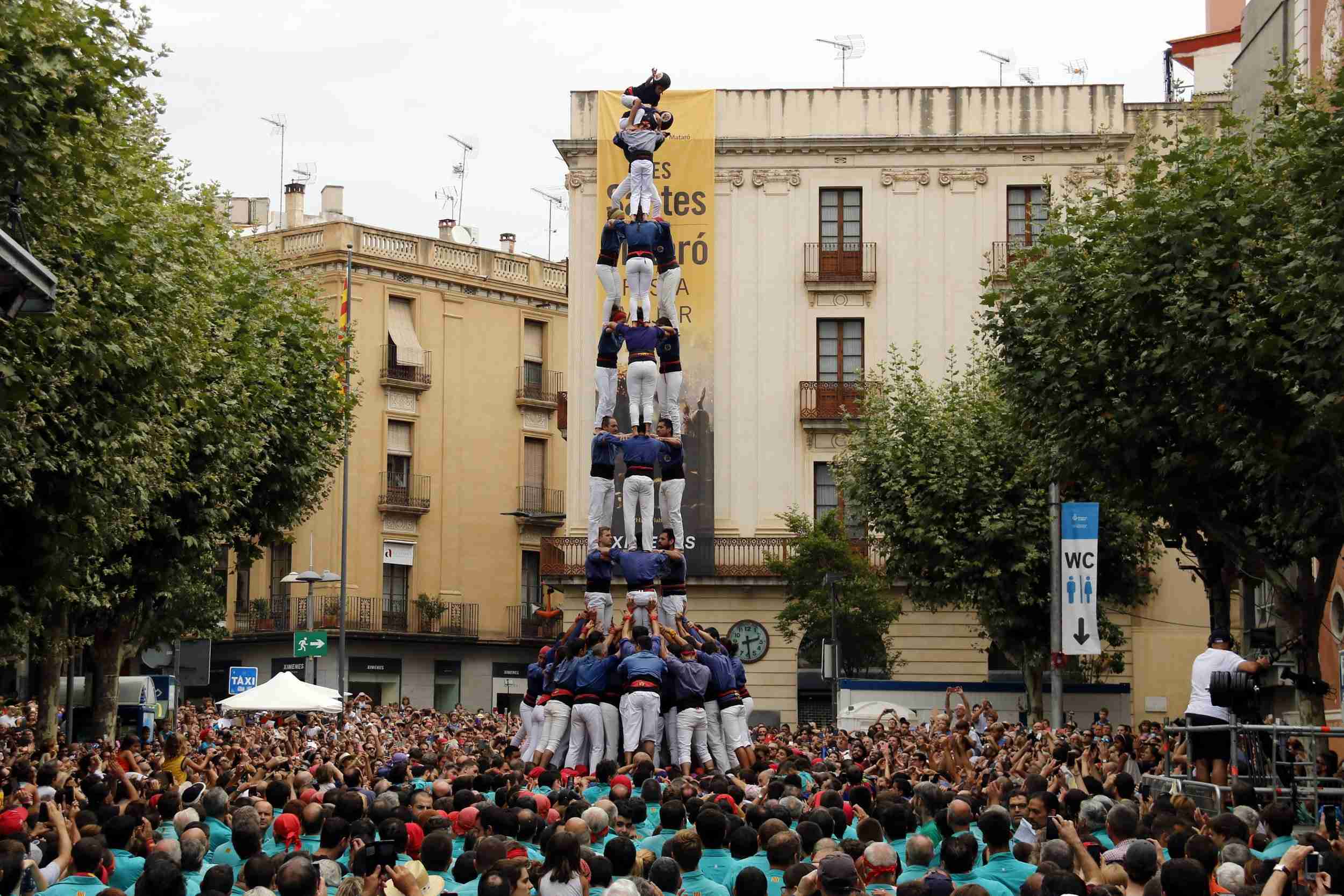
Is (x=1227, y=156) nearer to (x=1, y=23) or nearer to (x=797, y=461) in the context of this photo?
(x=1, y=23)

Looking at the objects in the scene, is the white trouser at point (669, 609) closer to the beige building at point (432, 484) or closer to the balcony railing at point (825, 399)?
the balcony railing at point (825, 399)

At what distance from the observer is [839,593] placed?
43.2 meters

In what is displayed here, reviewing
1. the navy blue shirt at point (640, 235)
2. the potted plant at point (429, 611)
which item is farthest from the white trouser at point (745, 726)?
the potted plant at point (429, 611)

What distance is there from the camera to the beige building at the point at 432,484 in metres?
56.8

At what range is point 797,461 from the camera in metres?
48.2

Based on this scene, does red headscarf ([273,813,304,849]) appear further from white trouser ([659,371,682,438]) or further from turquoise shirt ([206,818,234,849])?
white trouser ([659,371,682,438])

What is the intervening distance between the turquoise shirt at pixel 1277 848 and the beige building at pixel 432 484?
141ft

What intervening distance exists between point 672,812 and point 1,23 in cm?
976

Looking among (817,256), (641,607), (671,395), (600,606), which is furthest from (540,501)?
(641,607)

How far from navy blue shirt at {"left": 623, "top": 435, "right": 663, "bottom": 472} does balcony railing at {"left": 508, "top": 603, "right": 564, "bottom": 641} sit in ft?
105

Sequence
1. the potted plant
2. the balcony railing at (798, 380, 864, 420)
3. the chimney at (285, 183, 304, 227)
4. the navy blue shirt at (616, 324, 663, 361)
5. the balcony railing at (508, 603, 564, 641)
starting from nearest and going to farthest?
1. the navy blue shirt at (616, 324, 663, 361)
2. the balcony railing at (798, 380, 864, 420)
3. the potted plant
4. the balcony railing at (508, 603, 564, 641)
5. the chimney at (285, 183, 304, 227)

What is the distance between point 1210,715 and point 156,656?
90.1ft

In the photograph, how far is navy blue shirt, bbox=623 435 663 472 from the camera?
27547mm

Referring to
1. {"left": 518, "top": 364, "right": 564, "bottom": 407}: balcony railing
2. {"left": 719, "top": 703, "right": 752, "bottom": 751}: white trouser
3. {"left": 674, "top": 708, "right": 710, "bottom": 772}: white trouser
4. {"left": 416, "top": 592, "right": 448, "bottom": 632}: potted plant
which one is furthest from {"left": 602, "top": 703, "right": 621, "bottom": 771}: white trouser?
{"left": 518, "top": 364, "right": 564, "bottom": 407}: balcony railing
